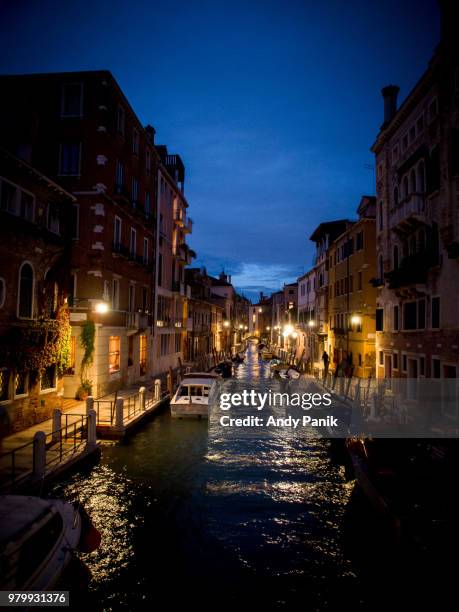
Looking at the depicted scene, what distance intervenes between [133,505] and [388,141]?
23.6 metres

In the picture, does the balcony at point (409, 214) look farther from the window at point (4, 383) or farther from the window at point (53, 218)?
the window at point (4, 383)

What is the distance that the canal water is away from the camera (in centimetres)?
773

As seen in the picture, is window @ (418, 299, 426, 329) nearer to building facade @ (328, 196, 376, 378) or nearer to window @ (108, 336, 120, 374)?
building facade @ (328, 196, 376, 378)

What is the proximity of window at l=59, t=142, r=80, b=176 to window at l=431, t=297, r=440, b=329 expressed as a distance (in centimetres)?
1886

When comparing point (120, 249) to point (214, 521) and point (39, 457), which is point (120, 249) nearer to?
point (39, 457)

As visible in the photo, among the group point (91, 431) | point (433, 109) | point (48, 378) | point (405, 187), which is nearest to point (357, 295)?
point (405, 187)

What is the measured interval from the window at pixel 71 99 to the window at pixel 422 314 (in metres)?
20.0

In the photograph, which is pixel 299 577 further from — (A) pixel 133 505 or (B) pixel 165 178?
(B) pixel 165 178

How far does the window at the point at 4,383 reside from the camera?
13.8 metres

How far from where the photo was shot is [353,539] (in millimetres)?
9625

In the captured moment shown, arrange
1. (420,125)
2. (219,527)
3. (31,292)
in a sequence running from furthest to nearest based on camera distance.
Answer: (420,125) < (31,292) < (219,527)

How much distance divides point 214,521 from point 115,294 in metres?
16.4

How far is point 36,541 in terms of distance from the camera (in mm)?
6648

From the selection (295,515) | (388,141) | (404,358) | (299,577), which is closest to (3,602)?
(299,577)
